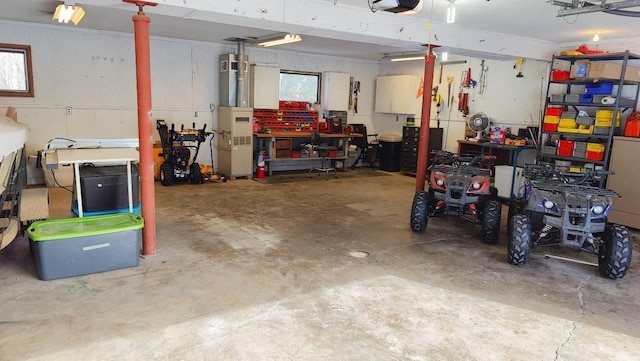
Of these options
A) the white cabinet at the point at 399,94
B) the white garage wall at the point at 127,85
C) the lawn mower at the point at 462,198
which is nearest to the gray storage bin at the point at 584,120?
the white garage wall at the point at 127,85

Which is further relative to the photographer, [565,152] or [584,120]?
[565,152]

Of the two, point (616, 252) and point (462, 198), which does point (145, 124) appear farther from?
point (616, 252)

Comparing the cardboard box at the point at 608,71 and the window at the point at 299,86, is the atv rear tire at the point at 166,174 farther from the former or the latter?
the cardboard box at the point at 608,71

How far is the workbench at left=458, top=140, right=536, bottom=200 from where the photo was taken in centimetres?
723

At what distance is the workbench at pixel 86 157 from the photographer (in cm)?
408

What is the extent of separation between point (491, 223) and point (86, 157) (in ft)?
13.9

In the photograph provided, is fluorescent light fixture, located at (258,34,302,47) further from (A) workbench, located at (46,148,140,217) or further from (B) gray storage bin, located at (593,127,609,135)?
(B) gray storage bin, located at (593,127,609,135)

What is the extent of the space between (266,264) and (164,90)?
5.32 meters

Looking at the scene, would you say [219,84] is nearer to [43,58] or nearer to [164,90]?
[164,90]

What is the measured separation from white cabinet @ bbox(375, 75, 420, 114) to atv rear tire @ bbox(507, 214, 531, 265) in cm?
598

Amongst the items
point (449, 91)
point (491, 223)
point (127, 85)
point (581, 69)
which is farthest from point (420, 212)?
point (127, 85)

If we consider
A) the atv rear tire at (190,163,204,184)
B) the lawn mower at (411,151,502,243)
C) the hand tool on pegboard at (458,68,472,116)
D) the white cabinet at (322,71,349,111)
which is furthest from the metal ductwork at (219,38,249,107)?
the lawn mower at (411,151,502,243)

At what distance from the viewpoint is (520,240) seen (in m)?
4.29

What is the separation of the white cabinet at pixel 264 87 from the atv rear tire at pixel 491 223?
528 centimetres
